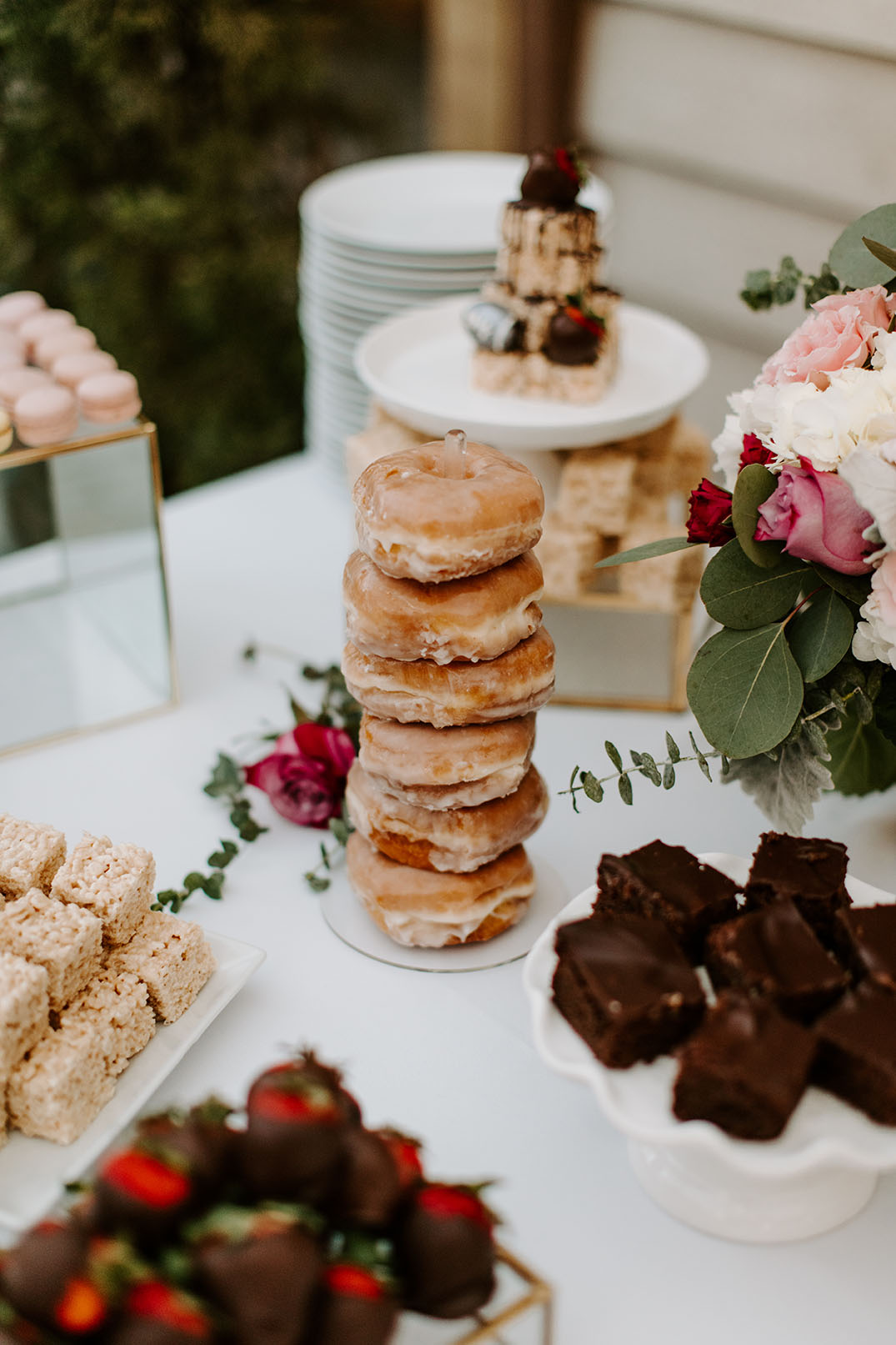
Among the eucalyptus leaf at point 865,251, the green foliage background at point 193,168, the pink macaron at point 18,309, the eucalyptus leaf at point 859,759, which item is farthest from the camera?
the green foliage background at point 193,168

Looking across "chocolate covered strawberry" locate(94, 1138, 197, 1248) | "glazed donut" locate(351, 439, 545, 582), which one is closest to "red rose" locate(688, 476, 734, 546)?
"glazed donut" locate(351, 439, 545, 582)

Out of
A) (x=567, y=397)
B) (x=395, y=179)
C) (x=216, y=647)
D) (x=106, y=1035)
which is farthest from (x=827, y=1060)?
(x=395, y=179)

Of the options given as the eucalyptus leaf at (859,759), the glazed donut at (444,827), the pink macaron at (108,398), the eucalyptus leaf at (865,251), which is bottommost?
the eucalyptus leaf at (859,759)

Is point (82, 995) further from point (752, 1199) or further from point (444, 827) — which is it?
point (752, 1199)

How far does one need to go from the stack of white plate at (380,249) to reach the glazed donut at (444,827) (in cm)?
83

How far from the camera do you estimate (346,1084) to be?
2.96 ft

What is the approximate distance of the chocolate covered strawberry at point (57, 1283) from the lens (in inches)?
21.4

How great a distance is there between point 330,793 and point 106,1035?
1.19ft

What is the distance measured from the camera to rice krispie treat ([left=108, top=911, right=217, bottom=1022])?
Answer: 34.4 inches

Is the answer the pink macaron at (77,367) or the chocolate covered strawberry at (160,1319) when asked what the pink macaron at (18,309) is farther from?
the chocolate covered strawberry at (160,1319)

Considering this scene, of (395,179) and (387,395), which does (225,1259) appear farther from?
(395,179)

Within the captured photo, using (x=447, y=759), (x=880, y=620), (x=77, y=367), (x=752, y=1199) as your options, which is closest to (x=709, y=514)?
(x=880, y=620)

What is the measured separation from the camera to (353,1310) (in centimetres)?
57

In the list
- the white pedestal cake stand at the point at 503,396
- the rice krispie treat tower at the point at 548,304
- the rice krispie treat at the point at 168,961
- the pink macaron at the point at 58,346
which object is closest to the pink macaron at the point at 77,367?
the pink macaron at the point at 58,346
